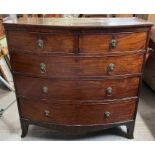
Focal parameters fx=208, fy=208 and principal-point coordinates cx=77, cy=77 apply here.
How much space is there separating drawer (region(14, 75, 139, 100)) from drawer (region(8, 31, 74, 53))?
23cm

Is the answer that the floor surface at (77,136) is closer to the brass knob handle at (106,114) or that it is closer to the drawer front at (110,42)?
the brass knob handle at (106,114)

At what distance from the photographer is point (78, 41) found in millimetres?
1329

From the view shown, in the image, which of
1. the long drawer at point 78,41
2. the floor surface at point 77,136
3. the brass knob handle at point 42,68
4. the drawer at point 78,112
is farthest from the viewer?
the floor surface at point 77,136

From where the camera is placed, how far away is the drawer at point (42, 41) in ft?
4.36

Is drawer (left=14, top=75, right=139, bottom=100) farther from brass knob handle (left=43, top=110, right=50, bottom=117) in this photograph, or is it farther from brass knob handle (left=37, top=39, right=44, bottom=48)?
brass knob handle (left=37, top=39, right=44, bottom=48)

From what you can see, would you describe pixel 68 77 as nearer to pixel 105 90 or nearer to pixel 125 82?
pixel 105 90

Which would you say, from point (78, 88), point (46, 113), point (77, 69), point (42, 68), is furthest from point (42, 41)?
point (46, 113)

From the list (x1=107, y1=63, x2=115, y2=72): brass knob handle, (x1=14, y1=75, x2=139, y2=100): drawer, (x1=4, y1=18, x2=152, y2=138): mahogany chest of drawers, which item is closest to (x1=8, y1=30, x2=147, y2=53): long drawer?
(x1=4, y1=18, x2=152, y2=138): mahogany chest of drawers

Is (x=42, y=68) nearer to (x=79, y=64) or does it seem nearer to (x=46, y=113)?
(x=79, y=64)

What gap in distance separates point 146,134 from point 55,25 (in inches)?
47.6

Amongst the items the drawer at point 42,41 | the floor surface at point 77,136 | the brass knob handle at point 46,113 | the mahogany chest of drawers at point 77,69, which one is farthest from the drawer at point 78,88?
the floor surface at point 77,136

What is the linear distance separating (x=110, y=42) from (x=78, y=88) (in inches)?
15.4
